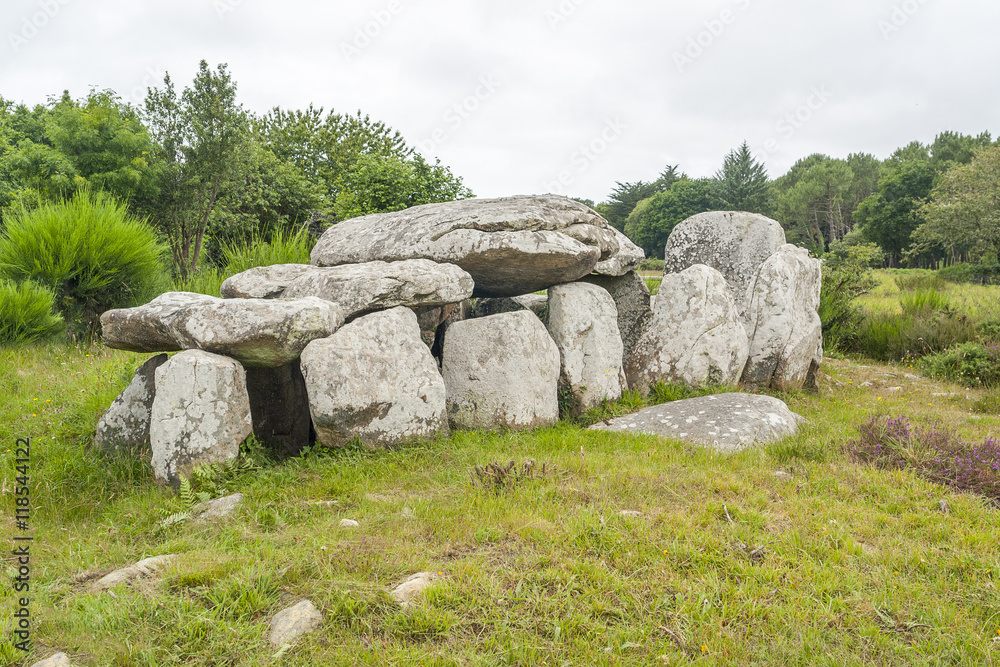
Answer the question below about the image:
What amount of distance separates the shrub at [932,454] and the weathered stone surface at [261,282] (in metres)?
6.80

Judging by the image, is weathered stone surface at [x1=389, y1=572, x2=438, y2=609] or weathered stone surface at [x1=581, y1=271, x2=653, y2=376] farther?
weathered stone surface at [x1=581, y1=271, x2=653, y2=376]

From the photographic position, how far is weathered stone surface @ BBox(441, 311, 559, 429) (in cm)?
703

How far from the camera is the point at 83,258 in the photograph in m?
10.6

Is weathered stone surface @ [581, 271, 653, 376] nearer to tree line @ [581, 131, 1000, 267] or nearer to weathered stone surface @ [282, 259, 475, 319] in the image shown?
weathered stone surface @ [282, 259, 475, 319]

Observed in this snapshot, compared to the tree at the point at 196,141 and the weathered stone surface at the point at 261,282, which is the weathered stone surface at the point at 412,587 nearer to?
the weathered stone surface at the point at 261,282

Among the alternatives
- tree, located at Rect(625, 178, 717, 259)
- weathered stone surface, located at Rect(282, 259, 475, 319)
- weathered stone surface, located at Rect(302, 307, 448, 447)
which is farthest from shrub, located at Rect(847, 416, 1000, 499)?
tree, located at Rect(625, 178, 717, 259)

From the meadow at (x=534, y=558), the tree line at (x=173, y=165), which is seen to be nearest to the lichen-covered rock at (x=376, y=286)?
the meadow at (x=534, y=558)

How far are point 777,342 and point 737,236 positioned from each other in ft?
7.77

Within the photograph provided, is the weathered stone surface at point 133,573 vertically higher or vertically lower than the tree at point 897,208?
lower

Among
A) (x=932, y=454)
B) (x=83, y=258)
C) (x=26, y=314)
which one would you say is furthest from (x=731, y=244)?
(x=26, y=314)

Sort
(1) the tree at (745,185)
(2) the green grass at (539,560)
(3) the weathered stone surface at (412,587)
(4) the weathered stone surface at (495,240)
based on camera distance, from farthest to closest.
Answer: (1) the tree at (745,185) → (4) the weathered stone surface at (495,240) → (3) the weathered stone surface at (412,587) → (2) the green grass at (539,560)

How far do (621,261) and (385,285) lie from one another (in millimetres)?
4077

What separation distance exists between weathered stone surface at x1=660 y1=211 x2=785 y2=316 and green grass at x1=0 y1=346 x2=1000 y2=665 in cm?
505

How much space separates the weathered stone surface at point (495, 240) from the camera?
7.79m
